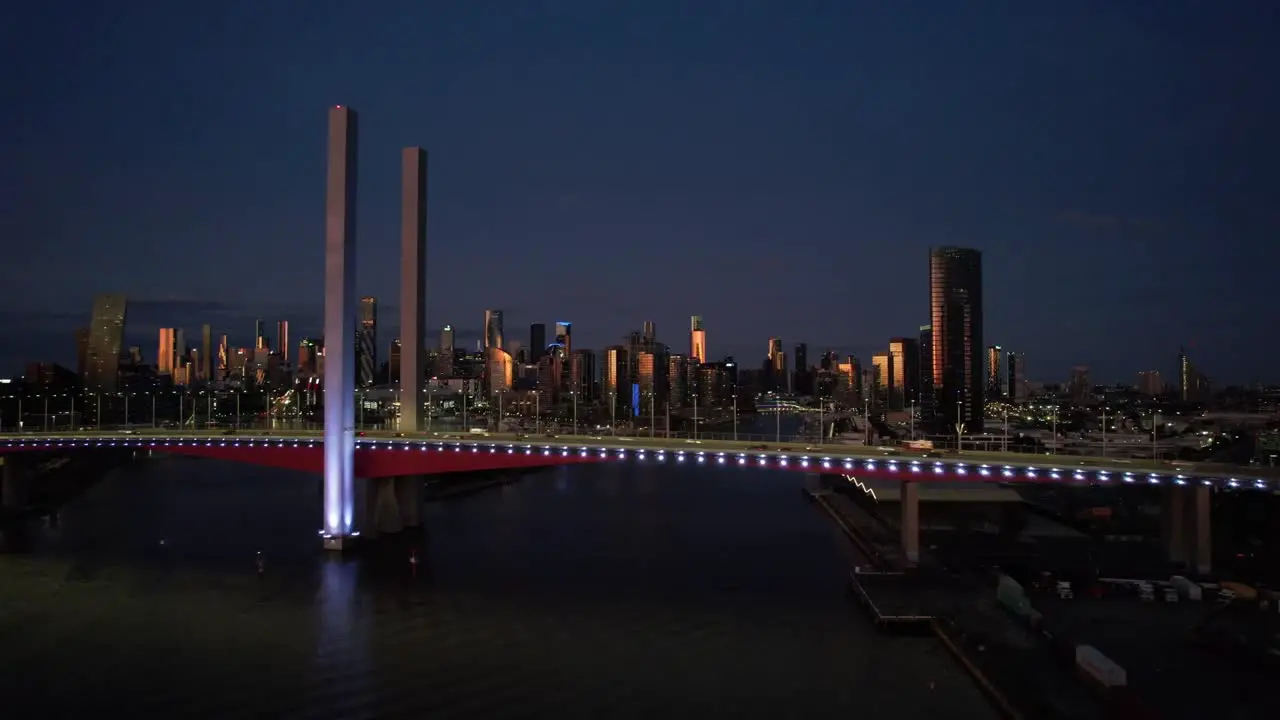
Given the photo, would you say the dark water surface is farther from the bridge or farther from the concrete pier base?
the bridge

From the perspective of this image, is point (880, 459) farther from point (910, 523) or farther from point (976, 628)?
point (976, 628)

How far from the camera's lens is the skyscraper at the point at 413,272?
26.8 meters

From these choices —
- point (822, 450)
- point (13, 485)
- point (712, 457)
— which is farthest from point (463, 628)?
point (13, 485)

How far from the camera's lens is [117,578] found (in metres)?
19.6

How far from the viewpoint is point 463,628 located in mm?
15672

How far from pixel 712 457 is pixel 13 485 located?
23651 mm

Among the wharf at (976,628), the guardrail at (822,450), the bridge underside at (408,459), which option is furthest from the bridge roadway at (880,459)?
the wharf at (976,628)

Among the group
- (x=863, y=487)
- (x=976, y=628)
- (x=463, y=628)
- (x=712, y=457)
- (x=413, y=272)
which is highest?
(x=413, y=272)

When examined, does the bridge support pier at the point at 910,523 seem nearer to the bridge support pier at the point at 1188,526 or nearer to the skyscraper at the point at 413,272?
the bridge support pier at the point at 1188,526

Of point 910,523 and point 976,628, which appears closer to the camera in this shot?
point 976,628

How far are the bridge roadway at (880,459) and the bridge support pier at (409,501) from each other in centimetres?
162

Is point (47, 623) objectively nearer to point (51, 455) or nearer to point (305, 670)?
point (305, 670)

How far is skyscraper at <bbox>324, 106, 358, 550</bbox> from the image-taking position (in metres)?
22.6

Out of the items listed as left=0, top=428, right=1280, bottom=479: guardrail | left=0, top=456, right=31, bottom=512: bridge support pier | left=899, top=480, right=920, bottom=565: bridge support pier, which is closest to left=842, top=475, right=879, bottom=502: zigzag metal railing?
left=0, top=428, right=1280, bottom=479: guardrail
